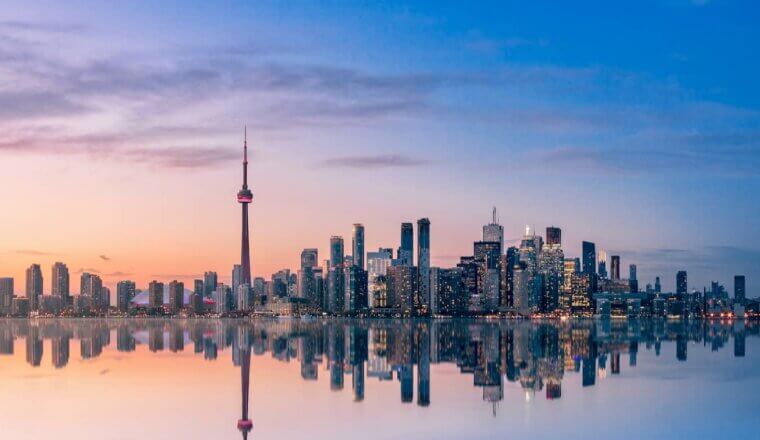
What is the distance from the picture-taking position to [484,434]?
35.7 metres

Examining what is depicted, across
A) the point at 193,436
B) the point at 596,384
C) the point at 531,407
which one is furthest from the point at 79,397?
the point at 596,384

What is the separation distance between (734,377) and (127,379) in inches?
1422

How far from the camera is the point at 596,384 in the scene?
53875 mm

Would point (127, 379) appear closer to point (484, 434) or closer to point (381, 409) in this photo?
point (381, 409)

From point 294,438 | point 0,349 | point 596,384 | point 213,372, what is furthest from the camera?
point 0,349

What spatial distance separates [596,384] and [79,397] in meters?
26.9

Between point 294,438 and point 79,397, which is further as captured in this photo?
point 79,397

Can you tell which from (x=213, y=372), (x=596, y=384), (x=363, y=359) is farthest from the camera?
(x=363, y=359)

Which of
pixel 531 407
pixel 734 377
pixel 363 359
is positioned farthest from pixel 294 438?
pixel 363 359

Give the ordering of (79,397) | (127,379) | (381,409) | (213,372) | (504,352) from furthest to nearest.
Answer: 1. (504,352)
2. (213,372)
3. (127,379)
4. (79,397)
5. (381,409)

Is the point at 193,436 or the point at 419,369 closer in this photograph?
the point at 193,436

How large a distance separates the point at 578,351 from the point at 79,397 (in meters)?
50.3

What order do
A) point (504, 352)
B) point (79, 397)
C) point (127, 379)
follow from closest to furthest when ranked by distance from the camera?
point (79, 397) → point (127, 379) → point (504, 352)

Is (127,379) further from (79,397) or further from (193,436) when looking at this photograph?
(193,436)
